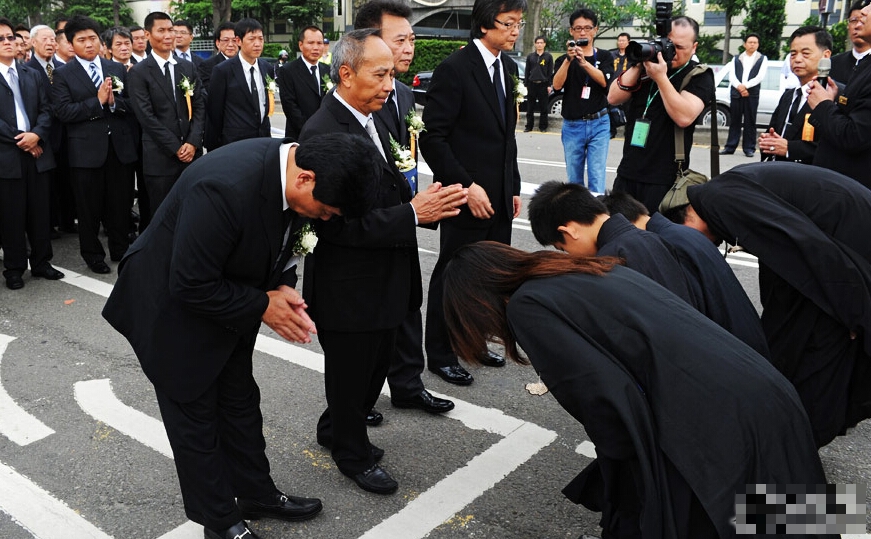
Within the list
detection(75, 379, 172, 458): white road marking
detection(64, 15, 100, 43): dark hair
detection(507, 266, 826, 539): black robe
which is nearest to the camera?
detection(507, 266, 826, 539): black robe

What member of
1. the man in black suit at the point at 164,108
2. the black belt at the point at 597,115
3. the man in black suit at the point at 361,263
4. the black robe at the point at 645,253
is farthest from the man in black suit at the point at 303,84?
the black robe at the point at 645,253

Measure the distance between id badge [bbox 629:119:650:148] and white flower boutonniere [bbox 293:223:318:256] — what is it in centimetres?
265

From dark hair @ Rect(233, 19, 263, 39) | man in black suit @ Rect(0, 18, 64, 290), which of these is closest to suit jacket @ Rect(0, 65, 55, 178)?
man in black suit @ Rect(0, 18, 64, 290)

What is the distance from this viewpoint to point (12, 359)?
481 cm

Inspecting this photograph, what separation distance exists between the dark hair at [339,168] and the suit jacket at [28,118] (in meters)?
4.58

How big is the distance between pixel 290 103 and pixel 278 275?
4.67 metres

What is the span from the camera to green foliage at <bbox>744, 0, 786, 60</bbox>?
28125 mm

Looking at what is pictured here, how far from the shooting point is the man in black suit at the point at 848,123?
398 centimetres

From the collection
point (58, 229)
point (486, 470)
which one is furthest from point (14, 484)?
point (58, 229)

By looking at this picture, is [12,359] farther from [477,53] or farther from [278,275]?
[477,53]

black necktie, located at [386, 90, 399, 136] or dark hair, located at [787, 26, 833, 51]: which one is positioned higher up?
dark hair, located at [787, 26, 833, 51]

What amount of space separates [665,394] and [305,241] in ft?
4.53

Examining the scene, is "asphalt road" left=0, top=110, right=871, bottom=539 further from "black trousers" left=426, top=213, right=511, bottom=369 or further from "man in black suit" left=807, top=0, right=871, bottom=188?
"man in black suit" left=807, top=0, right=871, bottom=188

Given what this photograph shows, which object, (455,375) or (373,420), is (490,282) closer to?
(373,420)
